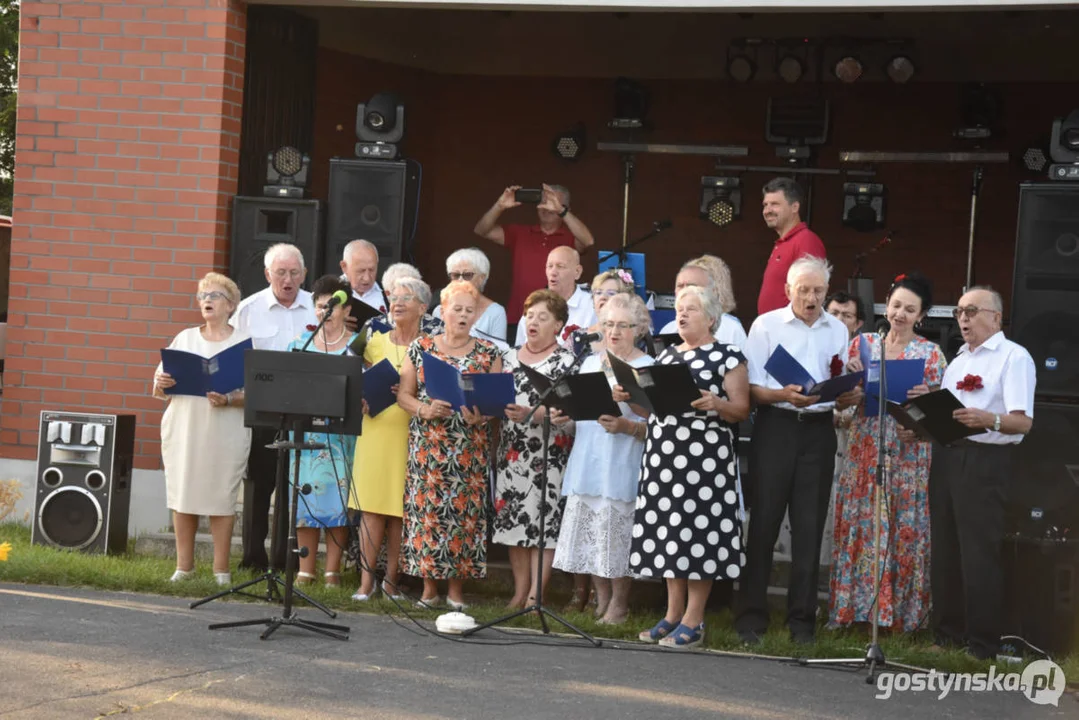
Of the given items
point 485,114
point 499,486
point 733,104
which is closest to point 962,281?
point 733,104

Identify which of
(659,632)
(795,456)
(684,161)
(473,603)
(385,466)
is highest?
(684,161)

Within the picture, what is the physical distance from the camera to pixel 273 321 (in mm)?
A: 7898

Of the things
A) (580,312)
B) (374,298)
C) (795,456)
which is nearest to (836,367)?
(795,456)

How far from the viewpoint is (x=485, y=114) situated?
42.8 feet

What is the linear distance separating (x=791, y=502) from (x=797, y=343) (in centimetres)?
72

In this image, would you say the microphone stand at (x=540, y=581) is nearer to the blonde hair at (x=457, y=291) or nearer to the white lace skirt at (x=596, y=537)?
the white lace skirt at (x=596, y=537)

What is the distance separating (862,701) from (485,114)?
8.47m

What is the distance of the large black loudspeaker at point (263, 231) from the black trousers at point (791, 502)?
136 inches

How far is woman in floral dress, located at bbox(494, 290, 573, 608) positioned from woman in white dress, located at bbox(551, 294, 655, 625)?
161mm

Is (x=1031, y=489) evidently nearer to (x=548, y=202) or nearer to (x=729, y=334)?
(x=729, y=334)

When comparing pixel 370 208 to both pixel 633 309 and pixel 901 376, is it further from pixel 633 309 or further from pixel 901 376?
pixel 901 376

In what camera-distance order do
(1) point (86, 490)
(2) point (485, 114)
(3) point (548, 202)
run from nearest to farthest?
(1) point (86, 490) → (3) point (548, 202) → (2) point (485, 114)

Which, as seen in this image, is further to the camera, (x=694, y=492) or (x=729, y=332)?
(x=729, y=332)

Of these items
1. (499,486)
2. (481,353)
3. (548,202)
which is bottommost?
(499,486)
